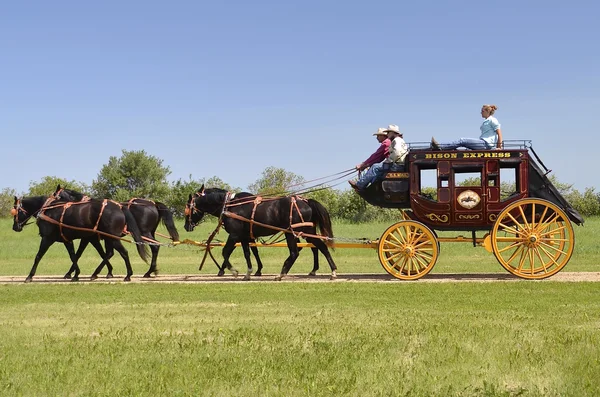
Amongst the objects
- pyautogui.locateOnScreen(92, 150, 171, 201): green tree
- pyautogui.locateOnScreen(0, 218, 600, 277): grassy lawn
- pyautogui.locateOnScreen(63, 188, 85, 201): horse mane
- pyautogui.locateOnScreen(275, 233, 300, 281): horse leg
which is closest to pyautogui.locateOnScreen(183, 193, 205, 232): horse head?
pyautogui.locateOnScreen(275, 233, 300, 281): horse leg

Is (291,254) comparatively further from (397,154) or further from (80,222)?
(80,222)

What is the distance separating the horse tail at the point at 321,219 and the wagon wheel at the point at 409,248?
1.66 metres

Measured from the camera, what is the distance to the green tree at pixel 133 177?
282ft

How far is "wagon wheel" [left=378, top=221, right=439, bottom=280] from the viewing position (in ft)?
53.5

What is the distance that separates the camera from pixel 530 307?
11719 millimetres

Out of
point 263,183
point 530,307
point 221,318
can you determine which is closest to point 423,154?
point 530,307

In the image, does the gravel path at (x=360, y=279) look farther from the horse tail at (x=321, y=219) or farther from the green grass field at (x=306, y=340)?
the green grass field at (x=306, y=340)

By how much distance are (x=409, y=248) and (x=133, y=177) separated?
75817 mm

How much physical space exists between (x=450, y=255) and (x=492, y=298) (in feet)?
47.1

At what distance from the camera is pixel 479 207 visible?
16.2 m

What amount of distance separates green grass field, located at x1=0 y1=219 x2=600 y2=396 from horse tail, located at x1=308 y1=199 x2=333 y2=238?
2.47 m

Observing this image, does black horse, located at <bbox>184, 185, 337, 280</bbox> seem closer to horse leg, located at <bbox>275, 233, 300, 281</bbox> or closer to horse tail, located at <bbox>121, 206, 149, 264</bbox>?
horse leg, located at <bbox>275, 233, 300, 281</bbox>

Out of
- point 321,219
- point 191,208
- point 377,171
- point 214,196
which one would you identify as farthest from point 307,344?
point 191,208

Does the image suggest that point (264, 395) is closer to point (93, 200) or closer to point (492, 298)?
point (492, 298)
